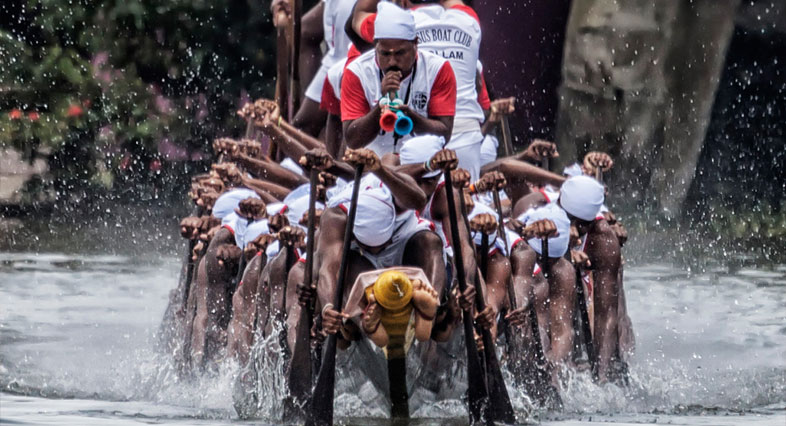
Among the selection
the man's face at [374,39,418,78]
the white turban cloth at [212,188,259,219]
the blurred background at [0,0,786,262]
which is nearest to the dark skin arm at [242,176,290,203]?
the white turban cloth at [212,188,259,219]

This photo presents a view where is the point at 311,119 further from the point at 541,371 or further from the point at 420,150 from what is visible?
the point at 420,150

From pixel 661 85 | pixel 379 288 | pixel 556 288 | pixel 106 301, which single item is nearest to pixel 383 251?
pixel 379 288

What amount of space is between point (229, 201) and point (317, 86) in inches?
47.2

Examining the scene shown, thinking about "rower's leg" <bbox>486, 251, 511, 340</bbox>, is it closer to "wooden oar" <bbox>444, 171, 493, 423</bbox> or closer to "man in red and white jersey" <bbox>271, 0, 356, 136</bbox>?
"wooden oar" <bbox>444, 171, 493, 423</bbox>

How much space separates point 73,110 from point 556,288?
31.0ft

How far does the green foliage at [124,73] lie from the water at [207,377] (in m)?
1.43

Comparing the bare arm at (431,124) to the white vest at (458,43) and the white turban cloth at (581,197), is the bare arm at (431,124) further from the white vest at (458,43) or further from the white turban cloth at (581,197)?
the white turban cloth at (581,197)

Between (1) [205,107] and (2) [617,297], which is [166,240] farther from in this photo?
(2) [617,297]

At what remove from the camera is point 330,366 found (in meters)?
9.25

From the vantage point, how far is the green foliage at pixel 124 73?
19.4 meters

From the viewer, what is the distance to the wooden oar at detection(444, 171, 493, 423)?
9.37 meters

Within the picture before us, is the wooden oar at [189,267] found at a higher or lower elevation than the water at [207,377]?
higher

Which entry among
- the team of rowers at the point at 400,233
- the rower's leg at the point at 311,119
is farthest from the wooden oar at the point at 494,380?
the rower's leg at the point at 311,119

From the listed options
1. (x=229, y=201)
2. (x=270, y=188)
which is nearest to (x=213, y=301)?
(x=229, y=201)
